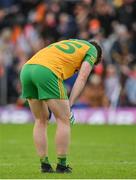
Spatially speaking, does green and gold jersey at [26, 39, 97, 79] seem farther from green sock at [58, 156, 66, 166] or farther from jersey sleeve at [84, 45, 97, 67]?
green sock at [58, 156, 66, 166]

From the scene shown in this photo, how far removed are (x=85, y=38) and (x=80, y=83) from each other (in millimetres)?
13025

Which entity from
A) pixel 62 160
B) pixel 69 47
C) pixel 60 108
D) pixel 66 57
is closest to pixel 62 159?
pixel 62 160

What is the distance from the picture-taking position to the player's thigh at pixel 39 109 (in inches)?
417

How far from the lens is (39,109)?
10.6 metres

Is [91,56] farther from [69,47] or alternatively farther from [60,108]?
[60,108]

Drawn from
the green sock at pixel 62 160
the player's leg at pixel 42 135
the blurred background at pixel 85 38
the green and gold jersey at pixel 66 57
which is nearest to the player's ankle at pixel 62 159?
the green sock at pixel 62 160

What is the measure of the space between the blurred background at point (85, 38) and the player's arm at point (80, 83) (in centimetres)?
1229

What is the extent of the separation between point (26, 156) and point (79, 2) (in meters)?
12.6

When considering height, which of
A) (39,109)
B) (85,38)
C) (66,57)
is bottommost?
(39,109)

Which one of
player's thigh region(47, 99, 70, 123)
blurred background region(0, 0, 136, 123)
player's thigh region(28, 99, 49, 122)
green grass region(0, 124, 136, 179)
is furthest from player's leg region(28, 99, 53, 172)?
blurred background region(0, 0, 136, 123)

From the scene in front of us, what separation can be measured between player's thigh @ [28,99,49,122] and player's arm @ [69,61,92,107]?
419 millimetres

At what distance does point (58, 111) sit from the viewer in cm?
1042

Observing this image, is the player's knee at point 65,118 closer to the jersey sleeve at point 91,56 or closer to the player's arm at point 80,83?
the player's arm at point 80,83

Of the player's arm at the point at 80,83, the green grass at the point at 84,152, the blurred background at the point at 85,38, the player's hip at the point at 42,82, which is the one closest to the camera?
the player's hip at the point at 42,82
